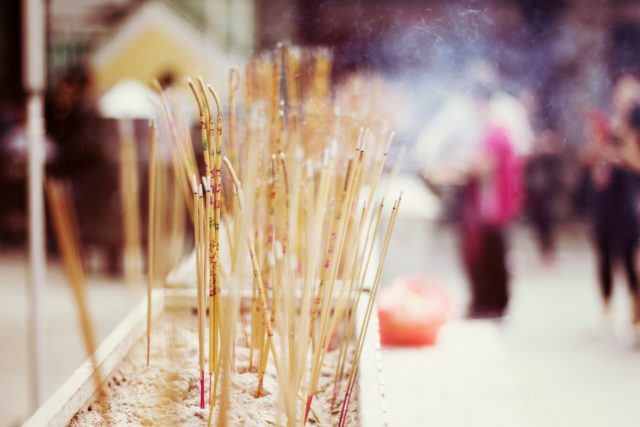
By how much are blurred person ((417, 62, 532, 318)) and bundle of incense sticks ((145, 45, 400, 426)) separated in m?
1.64

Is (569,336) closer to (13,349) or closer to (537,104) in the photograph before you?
(13,349)

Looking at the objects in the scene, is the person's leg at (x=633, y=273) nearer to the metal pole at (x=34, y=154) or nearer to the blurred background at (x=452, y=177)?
the blurred background at (x=452, y=177)

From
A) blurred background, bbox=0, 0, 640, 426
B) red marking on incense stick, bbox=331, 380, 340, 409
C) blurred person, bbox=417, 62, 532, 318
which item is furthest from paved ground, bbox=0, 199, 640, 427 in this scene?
red marking on incense stick, bbox=331, 380, 340, 409

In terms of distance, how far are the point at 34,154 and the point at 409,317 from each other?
135 centimetres

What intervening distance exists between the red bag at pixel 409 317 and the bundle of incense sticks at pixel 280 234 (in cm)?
92

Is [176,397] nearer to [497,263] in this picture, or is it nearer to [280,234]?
[280,234]

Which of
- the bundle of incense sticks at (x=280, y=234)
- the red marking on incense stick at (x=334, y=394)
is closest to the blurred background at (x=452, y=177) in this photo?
the bundle of incense sticks at (x=280, y=234)

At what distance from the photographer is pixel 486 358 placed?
260 centimetres

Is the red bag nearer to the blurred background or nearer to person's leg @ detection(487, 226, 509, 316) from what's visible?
the blurred background

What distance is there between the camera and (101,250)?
15.5 feet

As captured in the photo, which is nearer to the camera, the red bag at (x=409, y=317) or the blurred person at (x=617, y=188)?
the red bag at (x=409, y=317)

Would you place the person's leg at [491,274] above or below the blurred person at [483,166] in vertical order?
below

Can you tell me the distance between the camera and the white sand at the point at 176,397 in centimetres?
107

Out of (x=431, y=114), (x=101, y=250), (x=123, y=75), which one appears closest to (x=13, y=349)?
(x=101, y=250)
